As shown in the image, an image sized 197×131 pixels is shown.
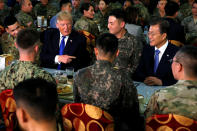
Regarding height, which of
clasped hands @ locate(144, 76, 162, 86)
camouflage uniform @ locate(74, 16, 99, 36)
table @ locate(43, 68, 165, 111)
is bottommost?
table @ locate(43, 68, 165, 111)

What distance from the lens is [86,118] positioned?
1876 mm

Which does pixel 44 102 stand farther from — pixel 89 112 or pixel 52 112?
pixel 89 112

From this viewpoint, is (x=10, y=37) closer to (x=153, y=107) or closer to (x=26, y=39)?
(x=26, y=39)

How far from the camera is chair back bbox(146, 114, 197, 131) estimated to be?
171cm

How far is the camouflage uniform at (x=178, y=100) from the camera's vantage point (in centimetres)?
190

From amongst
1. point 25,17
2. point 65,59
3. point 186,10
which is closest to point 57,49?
point 65,59

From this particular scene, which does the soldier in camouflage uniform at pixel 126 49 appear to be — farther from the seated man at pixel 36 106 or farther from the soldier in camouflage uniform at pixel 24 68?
the seated man at pixel 36 106

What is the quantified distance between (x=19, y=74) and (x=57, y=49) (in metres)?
1.64

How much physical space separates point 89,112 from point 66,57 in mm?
1863

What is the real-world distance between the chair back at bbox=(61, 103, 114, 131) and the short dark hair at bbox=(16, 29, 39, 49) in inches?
31.7

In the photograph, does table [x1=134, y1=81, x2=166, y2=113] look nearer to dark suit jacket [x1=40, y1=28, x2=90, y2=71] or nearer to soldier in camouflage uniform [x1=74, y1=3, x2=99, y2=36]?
dark suit jacket [x1=40, y1=28, x2=90, y2=71]

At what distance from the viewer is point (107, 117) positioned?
184 centimetres

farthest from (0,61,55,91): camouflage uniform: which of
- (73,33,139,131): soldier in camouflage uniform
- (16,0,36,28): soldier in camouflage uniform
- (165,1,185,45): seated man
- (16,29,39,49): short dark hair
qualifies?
(16,0,36,28): soldier in camouflage uniform

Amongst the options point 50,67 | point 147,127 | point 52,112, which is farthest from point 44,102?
point 50,67
